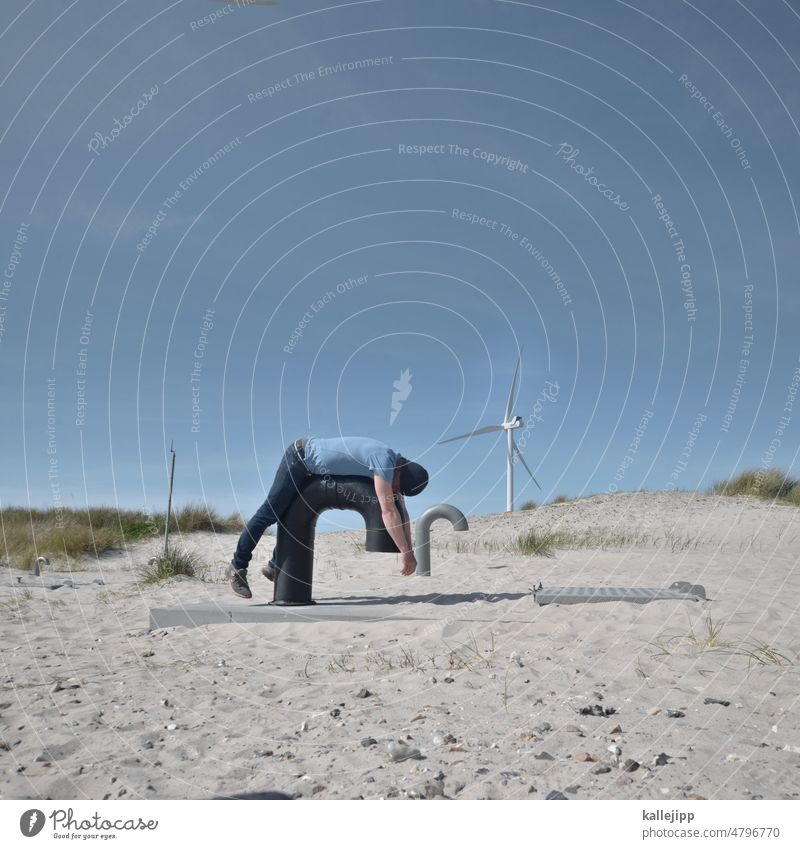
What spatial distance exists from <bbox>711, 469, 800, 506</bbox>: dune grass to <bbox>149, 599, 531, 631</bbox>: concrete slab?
1980 cm

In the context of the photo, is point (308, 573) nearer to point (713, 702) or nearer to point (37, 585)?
point (713, 702)

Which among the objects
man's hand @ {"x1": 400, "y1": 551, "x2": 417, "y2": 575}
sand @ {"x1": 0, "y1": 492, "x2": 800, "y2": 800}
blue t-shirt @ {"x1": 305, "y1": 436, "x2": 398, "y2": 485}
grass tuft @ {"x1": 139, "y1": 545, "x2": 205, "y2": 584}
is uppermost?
blue t-shirt @ {"x1": 305, "y1": 436, "x2": 398, "y2": 485}

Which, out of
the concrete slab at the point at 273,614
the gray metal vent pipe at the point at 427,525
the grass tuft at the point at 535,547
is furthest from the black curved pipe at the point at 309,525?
the grass tuft at the point at 535,547

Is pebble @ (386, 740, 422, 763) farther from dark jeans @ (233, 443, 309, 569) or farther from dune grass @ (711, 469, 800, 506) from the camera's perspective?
dune grass @ (711, 469, 800, 506)

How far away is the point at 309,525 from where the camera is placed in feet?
25.3

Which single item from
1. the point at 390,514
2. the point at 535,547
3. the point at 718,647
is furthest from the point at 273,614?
the point at 535,547

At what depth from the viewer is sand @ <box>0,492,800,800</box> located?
3359mm

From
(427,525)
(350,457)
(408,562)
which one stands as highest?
(350,457)

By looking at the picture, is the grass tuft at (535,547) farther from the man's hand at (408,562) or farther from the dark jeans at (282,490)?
the dark jeans at (282,490)

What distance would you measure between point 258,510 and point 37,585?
19.2 ft

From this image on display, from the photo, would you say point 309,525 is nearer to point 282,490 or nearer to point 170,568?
point 282,490

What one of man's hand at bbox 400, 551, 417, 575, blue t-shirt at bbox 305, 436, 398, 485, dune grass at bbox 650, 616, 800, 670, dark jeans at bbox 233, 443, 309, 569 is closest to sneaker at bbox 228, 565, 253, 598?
dark jeans at bbox 233, 443, 309, 569

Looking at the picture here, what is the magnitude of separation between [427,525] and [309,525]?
3147 millimetres
